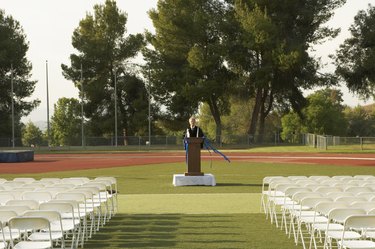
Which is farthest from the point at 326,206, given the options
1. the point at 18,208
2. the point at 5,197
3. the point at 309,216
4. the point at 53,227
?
the point at 5,197

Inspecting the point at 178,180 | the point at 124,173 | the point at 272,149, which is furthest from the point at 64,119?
the point at 178,180

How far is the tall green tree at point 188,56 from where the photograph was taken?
197 ft

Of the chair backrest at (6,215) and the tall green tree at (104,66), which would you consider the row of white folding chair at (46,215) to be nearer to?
the chair backrest at (6,215)

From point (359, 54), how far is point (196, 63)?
16.8 m

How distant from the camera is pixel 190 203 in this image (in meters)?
15.5

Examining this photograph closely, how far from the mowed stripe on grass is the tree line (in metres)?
40.3

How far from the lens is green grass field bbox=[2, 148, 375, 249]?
388 inches

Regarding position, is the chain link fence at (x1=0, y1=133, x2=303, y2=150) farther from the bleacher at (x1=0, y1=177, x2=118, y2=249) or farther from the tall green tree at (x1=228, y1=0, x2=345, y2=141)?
the bleacher at (x1=0, y1=177, x2=118, y2=249)

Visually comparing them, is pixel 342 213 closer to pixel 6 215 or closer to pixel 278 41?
pixel 6 215

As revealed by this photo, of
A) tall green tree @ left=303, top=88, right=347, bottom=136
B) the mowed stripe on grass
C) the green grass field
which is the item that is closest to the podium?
the green grass field

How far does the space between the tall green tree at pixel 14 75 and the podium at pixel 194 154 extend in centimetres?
5113

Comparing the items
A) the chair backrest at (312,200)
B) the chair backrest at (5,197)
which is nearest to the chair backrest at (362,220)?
the chair backrest at (312,200)

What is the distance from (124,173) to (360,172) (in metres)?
10.6

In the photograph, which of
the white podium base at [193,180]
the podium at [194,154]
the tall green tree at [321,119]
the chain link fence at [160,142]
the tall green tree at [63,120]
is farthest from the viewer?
the tall green tree at [63,120]
